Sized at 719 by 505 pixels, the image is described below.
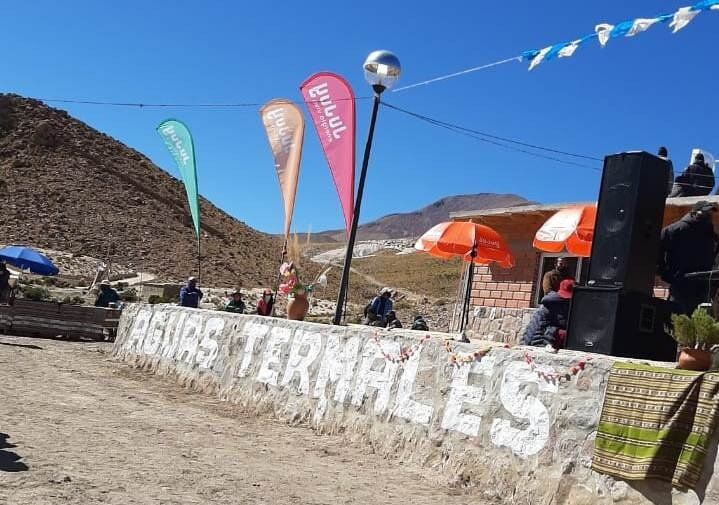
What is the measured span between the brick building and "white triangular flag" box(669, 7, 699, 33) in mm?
6419

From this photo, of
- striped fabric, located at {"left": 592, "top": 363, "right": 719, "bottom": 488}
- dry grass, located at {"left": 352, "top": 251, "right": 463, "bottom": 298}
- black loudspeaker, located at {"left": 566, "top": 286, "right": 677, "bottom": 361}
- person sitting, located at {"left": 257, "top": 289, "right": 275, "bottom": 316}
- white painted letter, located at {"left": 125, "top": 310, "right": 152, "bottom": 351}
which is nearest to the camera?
striped fabric, located at {"left": 592, "top": 363, "right": 719, "bottom": 488}

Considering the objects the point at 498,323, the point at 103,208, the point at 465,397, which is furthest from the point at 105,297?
the point at 103,208

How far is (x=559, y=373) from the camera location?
5.37 meters

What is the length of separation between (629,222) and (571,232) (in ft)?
12.7

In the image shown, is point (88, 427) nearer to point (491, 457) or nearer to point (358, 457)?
point (358, 457)

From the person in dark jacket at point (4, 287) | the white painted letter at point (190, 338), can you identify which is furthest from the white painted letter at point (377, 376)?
the person in dark jacket at point (4, 287)

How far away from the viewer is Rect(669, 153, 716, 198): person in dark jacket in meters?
11.4

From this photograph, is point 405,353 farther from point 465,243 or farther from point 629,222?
point 465,243

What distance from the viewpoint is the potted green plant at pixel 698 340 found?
455cm

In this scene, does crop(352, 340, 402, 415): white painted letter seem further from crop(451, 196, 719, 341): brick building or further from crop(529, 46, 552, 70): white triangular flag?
crop(451, 196, 719, 341): brick building

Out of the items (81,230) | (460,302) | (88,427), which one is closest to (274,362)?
(88,427)

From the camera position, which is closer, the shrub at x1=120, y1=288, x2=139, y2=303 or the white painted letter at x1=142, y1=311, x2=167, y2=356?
the white painted letter at x1=142, y1=311, x2=167, y2=356

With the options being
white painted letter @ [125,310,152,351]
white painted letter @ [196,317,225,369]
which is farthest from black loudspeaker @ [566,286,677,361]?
white painted letter @ [125,310,152,351]

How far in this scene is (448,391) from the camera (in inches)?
250
